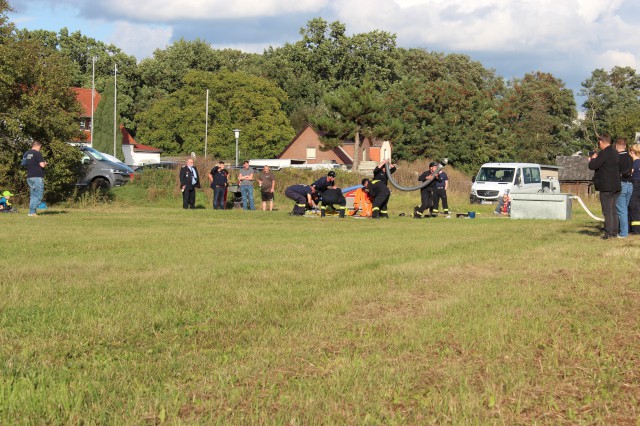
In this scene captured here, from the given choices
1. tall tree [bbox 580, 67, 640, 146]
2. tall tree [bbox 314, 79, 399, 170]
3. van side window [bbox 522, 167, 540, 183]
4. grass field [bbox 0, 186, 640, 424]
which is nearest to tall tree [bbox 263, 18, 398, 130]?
tall tree [bbox 580, 67, 640, 146]

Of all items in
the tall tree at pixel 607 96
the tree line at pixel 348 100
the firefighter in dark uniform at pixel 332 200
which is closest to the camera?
the firefighter in dark uniform at pixel 332 200

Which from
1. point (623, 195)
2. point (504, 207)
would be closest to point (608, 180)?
point (623, 195)

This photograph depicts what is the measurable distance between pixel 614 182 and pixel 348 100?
4540cm

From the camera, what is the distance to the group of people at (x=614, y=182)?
14.6 meters

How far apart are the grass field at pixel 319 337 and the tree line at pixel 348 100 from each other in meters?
49.0

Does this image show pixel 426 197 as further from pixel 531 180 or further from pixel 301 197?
pixel 531 180

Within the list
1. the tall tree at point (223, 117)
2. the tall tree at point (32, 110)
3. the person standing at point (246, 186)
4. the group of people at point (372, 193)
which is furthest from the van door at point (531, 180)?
the tall tree at point (223, 117)

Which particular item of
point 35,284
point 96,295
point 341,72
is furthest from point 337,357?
point 341,72

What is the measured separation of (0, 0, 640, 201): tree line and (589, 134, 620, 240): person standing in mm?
44061

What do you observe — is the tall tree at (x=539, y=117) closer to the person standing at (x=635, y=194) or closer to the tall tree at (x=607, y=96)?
the tall tree at (x=607, y=96)

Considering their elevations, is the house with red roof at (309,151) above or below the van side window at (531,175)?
above

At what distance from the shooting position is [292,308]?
24.1ft

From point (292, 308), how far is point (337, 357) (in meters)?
1.82

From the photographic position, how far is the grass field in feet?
15.0
